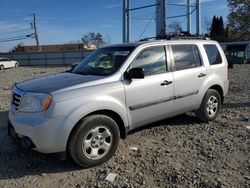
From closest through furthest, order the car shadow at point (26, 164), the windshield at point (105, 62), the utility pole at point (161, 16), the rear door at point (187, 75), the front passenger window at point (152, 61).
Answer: the car shadow at point (26, 164) < the windshield at point (105, 62) < the front passenger window at point (152, 61) < the rear door at point (187, 75) < the utility pole at point (161, 16)

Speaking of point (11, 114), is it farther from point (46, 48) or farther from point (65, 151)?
point (46, 48)

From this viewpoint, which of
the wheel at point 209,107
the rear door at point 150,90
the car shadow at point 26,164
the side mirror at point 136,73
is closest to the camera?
the car shadow at point 26,164

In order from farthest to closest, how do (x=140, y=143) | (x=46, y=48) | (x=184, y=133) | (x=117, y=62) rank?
(x=46, y=48), (x=184, y=133), (x=140, y=143), (x=117, y=62)

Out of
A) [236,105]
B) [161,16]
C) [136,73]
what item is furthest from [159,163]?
[161,16]

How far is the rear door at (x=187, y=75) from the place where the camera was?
595 centimetres

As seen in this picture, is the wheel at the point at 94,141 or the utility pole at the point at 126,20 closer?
the wheel at the point at 94,141

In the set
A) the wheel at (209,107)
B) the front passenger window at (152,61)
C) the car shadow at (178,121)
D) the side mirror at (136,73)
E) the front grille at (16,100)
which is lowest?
the car shadow at (178,121)

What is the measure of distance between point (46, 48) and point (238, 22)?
4283 centimetres

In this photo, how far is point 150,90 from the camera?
213 inches

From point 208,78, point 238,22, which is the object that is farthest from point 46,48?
point 208,78

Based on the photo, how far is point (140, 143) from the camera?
5.74 m

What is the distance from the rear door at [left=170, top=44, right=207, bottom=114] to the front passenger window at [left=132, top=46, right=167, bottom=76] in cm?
26

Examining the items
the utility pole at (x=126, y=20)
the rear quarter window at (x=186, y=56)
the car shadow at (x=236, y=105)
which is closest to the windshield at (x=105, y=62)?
the rear quarter window at (x=186, y=56)

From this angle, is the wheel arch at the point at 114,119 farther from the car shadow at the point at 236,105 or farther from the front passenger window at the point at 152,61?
the car shadow at the point at 236,105
